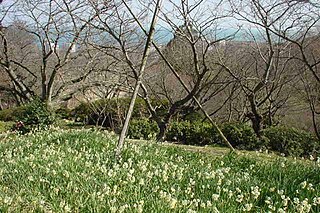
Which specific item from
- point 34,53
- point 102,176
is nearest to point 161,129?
point 102,176

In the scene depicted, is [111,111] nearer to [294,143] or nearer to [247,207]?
[294,143]

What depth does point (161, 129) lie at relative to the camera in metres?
9.58

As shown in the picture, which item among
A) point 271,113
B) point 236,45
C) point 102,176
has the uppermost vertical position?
point 236,45

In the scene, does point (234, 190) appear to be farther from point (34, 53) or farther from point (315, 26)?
point (34, 53)

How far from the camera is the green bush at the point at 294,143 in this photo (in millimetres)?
9352

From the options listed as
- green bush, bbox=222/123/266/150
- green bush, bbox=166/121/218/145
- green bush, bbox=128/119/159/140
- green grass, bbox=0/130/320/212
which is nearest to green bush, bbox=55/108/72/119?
green bush, bbox=128/119/159/140

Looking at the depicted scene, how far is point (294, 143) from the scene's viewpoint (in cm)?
945

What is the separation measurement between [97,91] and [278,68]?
Answer: 227 inches

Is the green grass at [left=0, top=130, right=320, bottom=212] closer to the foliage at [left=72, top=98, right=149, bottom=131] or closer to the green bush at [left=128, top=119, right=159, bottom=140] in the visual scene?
the green bush at [left=128, top=119, right=159, bottom=140]

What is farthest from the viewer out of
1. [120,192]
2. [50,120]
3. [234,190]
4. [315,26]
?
[50,120]

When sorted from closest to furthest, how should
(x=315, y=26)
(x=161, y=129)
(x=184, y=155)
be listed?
(x=184, y=155) → (x=315, y=26) → (x=161, y=129)

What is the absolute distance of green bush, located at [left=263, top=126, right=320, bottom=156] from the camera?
935 cm

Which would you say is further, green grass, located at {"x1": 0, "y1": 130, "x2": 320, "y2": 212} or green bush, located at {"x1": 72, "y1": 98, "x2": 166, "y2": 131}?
green bush, located at {"x1": 72, "y1": 98, "x2": 166, "y2": 131}

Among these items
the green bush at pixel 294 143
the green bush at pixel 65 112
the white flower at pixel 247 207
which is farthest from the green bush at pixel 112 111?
the white flower at pixel 247 207
